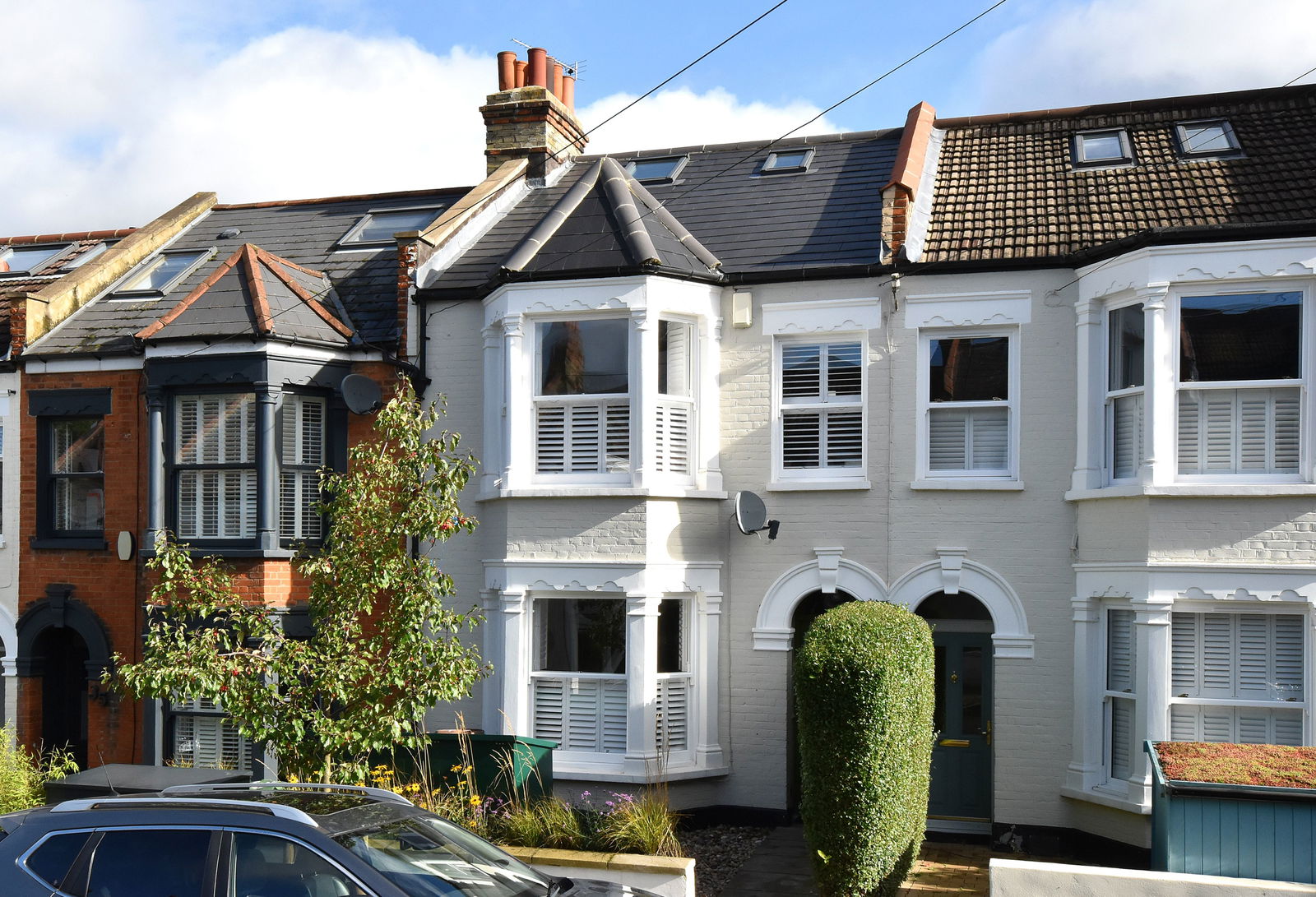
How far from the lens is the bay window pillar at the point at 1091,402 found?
11484mm

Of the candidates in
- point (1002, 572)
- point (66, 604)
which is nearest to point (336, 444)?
point (66, 604)

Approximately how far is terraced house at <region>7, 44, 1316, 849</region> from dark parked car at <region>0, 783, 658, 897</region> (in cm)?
623

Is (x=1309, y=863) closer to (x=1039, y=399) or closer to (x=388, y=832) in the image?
(x=1039, y=399)

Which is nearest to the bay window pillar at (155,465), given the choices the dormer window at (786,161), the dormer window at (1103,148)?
the dormer window at (786,161)

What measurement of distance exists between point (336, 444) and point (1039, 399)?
7669 millimetres

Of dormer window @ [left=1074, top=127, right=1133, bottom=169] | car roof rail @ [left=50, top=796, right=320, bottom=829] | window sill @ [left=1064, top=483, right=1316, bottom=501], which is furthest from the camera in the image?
dormer window @ [left=1074, top=127, right=1133, bottom=169]

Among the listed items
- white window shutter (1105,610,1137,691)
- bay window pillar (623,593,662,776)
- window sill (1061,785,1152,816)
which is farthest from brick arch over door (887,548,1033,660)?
bay window pillar (623,593,662,776)

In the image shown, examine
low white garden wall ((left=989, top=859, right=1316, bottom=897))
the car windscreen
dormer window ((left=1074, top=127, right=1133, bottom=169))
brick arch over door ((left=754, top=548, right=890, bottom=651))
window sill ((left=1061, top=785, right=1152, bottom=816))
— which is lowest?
window sill ((left=1061, top=785, right=1152, bottom=816))

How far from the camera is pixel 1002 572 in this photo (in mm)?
11836

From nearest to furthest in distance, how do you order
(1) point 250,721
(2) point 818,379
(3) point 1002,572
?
(1) point 250,721
(3) point 1002,572
(2) point 818,379

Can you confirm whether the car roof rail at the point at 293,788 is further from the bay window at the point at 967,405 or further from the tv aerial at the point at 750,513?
the bay window at the point at 967,405

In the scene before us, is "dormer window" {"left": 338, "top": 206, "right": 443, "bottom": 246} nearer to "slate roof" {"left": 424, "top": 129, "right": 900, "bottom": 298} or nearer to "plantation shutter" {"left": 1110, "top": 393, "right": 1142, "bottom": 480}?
"slate roof" {"left": 424, "top": 129, "right": 900, "bottom": 298}

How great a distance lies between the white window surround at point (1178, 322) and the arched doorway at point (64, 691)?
11964 millimetres

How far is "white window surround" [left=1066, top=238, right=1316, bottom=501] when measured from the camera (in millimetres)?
10500
